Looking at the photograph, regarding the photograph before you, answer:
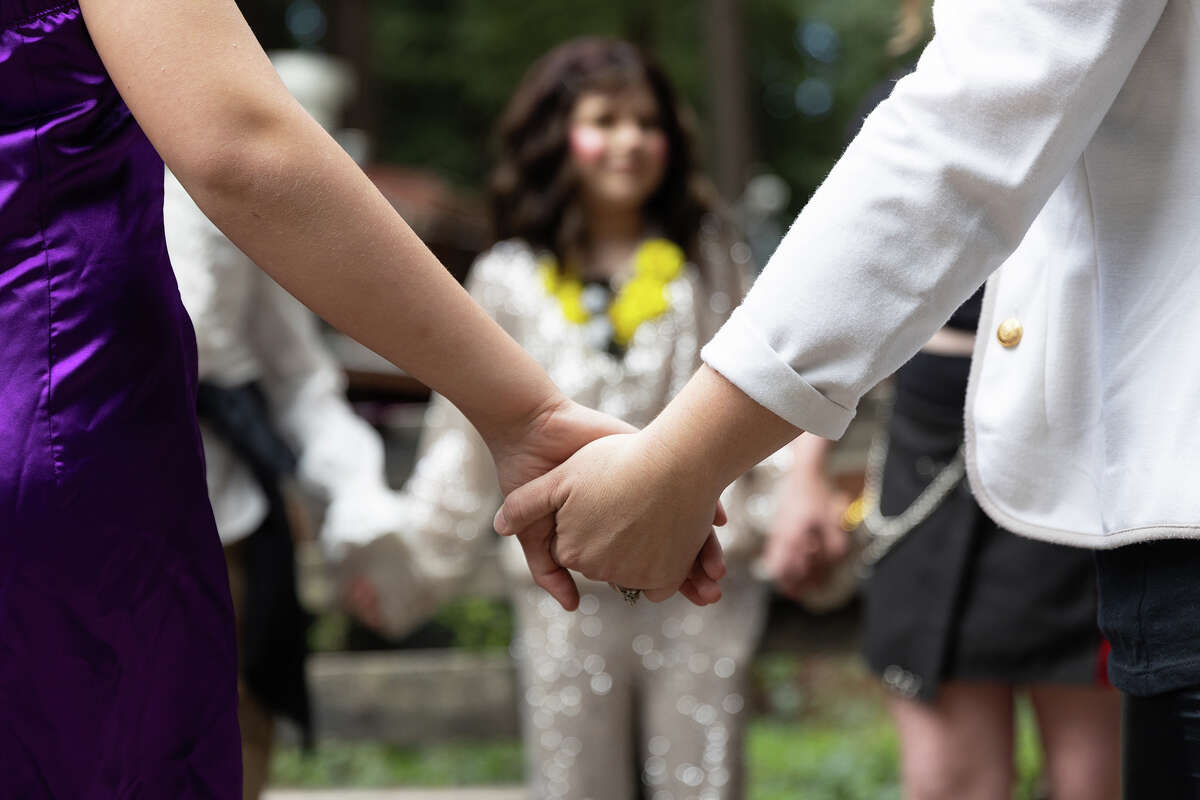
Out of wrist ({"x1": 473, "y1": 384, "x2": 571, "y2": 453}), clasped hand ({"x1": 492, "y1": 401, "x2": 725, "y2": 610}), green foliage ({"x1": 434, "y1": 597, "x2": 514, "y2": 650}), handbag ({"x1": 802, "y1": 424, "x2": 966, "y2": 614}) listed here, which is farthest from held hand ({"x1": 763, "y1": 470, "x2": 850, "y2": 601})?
green foliage ({"x1": 434, "y1": 597, "x2": 514, "y2": 650})

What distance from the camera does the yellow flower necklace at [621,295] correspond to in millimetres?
3078

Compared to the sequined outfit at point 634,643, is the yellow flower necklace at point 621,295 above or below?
above

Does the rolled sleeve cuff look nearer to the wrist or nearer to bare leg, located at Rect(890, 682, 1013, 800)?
the wrist

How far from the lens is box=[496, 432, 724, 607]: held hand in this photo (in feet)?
4.68

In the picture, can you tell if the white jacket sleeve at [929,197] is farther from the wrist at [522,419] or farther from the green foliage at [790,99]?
the green foliage at [790,99]

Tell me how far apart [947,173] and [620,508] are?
1.57 ft

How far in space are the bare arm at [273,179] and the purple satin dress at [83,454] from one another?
8cm

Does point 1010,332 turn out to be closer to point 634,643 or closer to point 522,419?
point 522,419

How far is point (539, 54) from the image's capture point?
1509cm

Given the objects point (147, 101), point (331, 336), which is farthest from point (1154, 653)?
→ point (331, 336)

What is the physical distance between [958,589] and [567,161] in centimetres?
146

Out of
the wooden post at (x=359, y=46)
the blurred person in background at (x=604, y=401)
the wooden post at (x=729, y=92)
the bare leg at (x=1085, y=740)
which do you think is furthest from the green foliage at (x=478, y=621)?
the wooden post at (x=359, y=46)

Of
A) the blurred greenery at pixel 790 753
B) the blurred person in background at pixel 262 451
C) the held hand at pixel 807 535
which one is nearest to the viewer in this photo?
the blurred person in background at pixel 262 451

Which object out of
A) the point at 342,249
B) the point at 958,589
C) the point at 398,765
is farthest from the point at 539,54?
the point at 342,249
